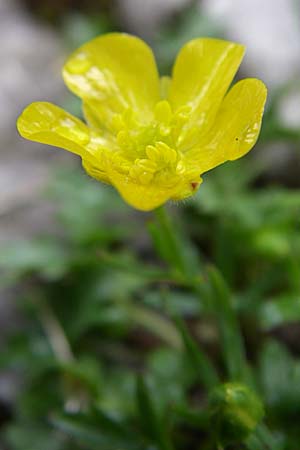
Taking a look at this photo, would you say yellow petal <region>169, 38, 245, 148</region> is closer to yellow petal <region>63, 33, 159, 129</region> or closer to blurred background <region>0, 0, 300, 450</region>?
yellow petal <region>63, 33, 159, 129</region>

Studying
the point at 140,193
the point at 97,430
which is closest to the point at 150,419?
the point at 97,430

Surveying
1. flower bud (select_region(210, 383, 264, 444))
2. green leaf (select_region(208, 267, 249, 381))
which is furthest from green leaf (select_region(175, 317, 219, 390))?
flower bud (select_region(210, 383, 264, 444))

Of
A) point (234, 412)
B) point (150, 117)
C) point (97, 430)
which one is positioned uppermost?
point (150, 117)

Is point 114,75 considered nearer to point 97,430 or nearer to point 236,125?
point 236,125

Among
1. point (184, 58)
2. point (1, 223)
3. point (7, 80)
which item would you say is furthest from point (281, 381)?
point (7, 80)

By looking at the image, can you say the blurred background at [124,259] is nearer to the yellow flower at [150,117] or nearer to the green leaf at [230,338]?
the green leaf at [230,338]

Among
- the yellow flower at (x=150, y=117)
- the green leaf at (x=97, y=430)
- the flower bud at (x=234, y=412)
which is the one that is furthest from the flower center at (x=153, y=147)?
the green leaf at (x=97, y=430)
